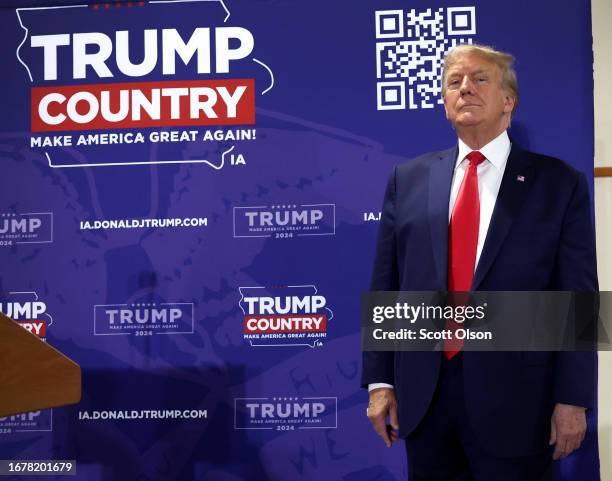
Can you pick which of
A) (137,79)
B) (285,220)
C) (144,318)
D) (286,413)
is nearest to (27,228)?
(144,318)

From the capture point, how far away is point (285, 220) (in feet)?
11.2

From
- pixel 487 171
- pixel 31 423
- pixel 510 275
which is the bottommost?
pixel 31 423

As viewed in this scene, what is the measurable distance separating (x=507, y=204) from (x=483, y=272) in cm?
22

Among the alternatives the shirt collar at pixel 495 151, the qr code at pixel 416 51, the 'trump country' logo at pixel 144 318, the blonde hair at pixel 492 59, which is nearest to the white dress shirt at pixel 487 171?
the shirt collar at pixel 495 151

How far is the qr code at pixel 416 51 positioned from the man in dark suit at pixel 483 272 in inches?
36.3

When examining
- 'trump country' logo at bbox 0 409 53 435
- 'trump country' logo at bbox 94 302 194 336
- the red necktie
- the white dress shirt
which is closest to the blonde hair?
the white dress shirt

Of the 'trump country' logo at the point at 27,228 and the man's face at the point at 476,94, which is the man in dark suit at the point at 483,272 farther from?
the 'trump country' logo at the point at 27,228

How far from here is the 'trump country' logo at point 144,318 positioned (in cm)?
342

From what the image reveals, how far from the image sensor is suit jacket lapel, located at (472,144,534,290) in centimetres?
226

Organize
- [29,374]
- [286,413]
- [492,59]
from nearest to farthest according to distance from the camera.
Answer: [29,374] < [492,59] < [286,413]

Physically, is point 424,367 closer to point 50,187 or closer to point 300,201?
point 300,201

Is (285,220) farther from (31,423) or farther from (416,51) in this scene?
(31,423)

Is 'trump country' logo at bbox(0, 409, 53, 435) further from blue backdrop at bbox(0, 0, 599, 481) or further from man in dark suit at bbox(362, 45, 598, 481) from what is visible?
man in dark suit at bbox(362, 45, 598, 481)

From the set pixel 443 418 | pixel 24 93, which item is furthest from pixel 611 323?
pixel 24 93
